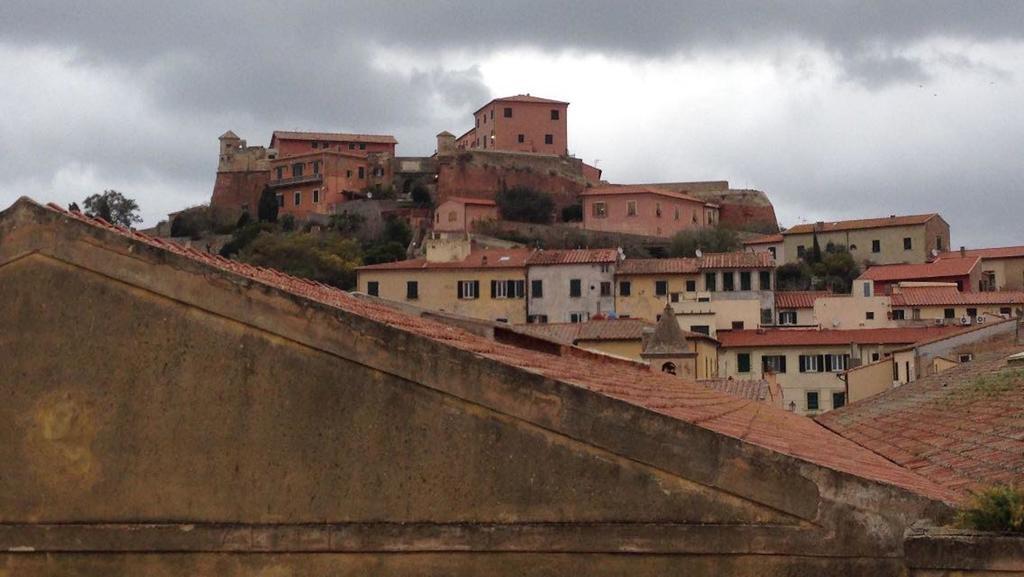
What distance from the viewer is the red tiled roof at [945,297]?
68.8 meters

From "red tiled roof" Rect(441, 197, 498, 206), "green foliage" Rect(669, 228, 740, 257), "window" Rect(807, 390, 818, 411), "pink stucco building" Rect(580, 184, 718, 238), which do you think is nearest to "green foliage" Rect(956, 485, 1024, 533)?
"window" Rect(807, 390, 818, 411)

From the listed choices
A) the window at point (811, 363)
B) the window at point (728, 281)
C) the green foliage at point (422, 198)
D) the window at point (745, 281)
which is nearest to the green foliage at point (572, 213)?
the green foliage at point (422, 198)

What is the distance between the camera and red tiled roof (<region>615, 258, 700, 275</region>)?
2945 inches

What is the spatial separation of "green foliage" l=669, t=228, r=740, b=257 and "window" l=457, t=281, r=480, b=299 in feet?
77.1

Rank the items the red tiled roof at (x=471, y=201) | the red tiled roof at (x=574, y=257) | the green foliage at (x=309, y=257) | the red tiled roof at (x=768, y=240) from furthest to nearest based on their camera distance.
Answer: the red tiled roof at (x=471, y=201)
the red tiled roof at (x=768, y=240)
the green foliage at (x=309, y=257)
the red tiled roof at (x=574, y=257)

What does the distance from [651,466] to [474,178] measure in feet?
329

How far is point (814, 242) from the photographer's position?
91625 mm

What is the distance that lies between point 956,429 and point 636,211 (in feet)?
298

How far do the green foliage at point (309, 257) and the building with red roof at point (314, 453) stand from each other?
77.2 meters

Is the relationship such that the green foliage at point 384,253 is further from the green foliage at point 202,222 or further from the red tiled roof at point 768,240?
the red tiled roof at point 768,240

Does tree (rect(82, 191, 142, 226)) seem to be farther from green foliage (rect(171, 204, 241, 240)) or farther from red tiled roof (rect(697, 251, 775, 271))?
red tiled roof (rect(697, 251, 775, 271))

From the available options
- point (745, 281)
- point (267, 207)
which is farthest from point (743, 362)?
point (267, 207)

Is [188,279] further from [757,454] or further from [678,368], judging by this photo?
[678,368]

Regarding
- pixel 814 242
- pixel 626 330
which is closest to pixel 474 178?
pixel 814 242
